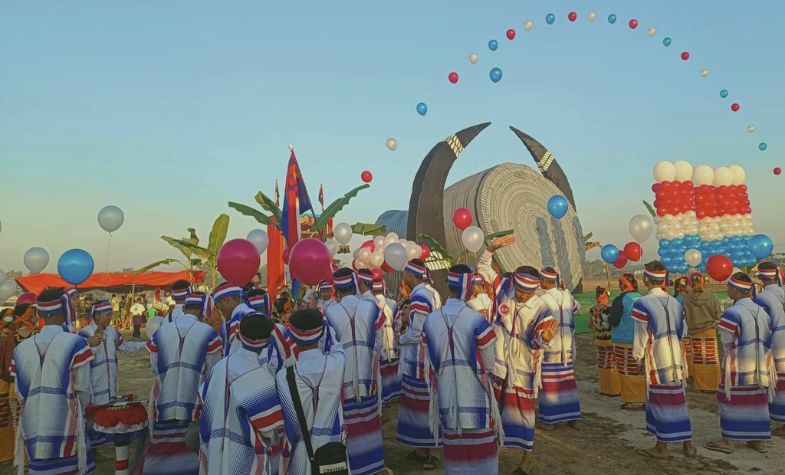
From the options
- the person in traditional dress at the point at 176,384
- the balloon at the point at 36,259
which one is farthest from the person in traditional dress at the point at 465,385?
the balloon at the point at 36,259

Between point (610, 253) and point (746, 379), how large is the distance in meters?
6.58

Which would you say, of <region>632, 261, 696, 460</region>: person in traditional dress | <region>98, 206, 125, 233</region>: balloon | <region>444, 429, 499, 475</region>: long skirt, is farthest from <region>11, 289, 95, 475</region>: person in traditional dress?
<region>632, 261, 696, 460</region>: person in traditional dress

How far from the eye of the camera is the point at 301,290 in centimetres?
1294

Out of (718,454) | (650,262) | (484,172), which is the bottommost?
(718,454)

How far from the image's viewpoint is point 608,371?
346 inches

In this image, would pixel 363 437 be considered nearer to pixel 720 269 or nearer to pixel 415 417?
pixel 415 417

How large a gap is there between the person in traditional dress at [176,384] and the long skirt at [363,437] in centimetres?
145

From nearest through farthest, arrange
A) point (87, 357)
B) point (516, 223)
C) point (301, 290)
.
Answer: point (87, 357) → point (301, 290) → point (516, 223)

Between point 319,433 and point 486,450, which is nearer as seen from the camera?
point 319,433

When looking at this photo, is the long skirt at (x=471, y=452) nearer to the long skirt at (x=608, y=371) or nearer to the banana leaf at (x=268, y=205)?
the long skirt at (x=608, y=371)

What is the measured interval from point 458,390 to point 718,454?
339cm

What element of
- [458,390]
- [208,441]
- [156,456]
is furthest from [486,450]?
[156,456]

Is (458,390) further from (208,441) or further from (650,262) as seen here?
(650,262)

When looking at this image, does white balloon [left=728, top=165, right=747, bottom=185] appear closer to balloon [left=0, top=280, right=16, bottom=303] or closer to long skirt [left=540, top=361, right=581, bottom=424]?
long skirt [left=540, top=361, right=581, bottom=424]
